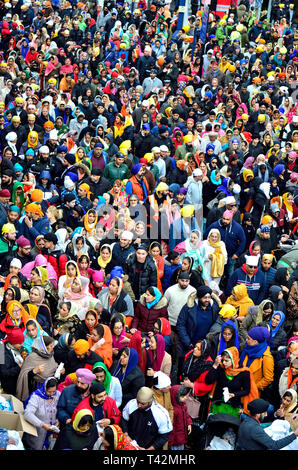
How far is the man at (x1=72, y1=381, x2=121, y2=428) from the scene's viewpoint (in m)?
7.03

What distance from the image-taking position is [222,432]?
7.38 meters

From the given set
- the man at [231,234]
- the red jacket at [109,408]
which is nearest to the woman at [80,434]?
the red jacket at [109,408]

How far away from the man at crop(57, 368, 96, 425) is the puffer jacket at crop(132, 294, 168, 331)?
184 centimetres

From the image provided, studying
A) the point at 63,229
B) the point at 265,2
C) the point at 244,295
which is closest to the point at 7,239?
the point at 63,229

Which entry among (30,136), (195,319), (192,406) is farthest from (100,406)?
(30,136)

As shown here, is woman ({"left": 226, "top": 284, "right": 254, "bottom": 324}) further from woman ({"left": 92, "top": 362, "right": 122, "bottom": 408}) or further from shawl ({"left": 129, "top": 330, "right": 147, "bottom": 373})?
woman ({"left": 92, "top": 362, "right": 122, "bottom": 408})

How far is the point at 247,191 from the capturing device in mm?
12977

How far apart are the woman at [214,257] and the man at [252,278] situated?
31 centimetres

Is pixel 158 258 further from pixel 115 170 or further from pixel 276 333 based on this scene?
pixel 115 170

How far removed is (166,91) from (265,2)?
473 inches

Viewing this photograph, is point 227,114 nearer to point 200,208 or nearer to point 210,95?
point 210,95

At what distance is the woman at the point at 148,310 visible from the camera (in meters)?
8.98

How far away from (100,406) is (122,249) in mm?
3303

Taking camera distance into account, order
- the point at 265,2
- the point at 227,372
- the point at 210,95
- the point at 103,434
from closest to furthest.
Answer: the point at 103,434, the point at 227,372, the point at 210,95, the point at 265,2
